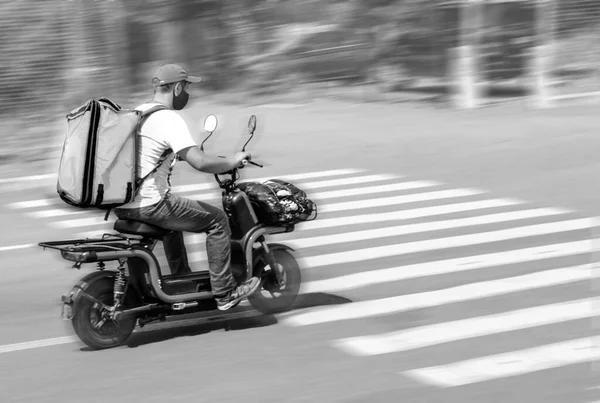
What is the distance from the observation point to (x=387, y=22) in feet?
77.0

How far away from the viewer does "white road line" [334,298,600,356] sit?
7.69 meters

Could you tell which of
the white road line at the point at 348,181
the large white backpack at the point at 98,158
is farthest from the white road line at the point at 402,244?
the large white backpack at the point at 98,158

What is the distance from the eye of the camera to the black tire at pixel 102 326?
7582 millimetres

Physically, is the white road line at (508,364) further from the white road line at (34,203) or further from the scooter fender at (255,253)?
the white road line at (34,203)

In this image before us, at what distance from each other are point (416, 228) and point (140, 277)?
4589 millimetres

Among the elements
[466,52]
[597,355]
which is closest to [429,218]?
[597,355]

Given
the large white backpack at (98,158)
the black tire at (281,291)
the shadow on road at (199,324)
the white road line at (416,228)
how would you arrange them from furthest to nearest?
the white road line at (416,228) < the black tire at (281,291) < the shadow on road at (199,324) < the large white backpack at (98,158)

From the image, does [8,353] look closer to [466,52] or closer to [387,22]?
[466,52]

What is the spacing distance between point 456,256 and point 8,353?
4.30 metres

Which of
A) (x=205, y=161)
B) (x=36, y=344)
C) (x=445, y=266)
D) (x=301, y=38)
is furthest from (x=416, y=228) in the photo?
(x=301, y=38)

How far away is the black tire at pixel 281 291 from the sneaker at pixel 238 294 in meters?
0.34

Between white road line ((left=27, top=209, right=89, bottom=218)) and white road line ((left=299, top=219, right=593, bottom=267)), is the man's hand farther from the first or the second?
white road line ((left=27, top=209, right=89, bottom=218))

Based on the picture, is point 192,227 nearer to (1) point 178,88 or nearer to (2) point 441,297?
(1) point 178,88

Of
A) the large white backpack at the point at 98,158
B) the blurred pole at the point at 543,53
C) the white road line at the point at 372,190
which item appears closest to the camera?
the large white backpack at the point at 98,158
